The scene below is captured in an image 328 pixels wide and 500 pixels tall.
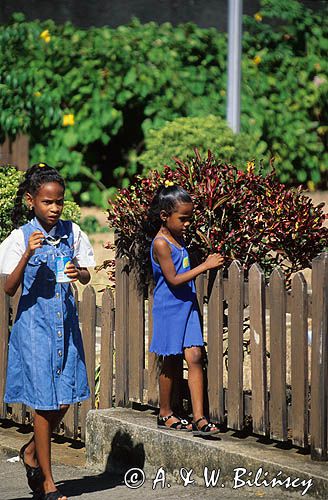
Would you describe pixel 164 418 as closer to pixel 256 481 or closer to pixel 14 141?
pixel 256 481

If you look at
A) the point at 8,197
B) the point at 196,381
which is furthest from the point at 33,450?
the point at 8,197

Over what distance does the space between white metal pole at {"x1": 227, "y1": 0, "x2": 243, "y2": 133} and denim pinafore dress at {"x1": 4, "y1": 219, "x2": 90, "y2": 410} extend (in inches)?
263

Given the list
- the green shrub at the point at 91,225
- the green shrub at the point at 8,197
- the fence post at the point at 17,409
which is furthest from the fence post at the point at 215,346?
the green shrub at the point at 91,225

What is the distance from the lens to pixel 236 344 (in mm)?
5766

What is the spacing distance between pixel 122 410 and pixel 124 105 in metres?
7.80

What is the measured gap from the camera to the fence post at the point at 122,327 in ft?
21.1

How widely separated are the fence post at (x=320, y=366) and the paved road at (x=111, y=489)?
0.27 m

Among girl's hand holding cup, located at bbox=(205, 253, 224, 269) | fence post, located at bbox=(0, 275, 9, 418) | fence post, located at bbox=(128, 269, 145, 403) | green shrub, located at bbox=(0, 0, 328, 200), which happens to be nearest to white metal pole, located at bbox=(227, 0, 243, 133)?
green shrub, located at bbox=(0, 0, 328, 200)

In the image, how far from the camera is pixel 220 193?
19.8ft

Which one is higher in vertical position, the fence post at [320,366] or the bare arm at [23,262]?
the bare arm at [23,262]

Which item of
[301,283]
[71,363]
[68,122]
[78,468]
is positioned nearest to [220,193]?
[301,283]

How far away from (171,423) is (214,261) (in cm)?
88

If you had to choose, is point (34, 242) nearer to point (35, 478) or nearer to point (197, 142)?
point (35, 478)

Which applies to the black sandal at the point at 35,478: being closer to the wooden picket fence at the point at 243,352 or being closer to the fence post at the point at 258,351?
the wooden picket fence at the point at 243,352
